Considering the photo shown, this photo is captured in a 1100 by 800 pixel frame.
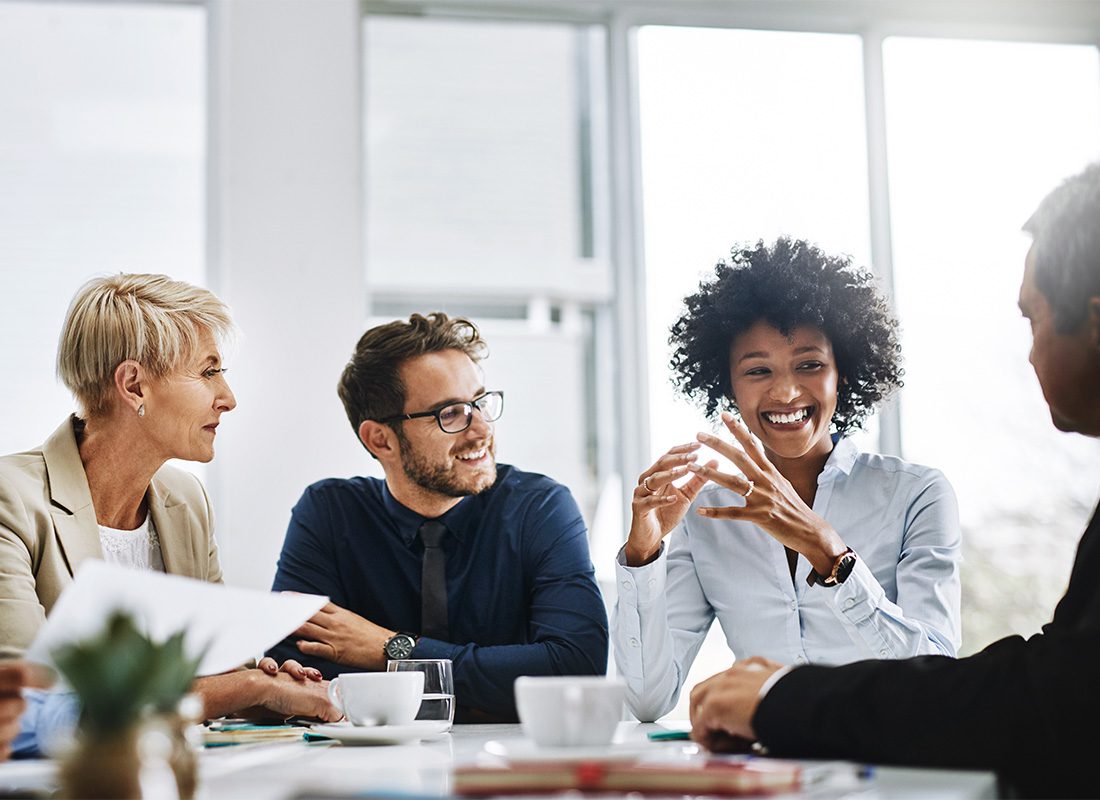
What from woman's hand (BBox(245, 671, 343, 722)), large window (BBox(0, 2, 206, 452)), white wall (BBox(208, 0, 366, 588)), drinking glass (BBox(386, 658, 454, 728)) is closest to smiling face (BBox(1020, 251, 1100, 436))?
drinking glass (BBox(386, 658, 454, 728))

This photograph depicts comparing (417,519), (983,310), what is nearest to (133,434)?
(417,519)

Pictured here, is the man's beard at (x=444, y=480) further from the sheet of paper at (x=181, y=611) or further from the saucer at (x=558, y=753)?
the saucer at (x=558, y=753)

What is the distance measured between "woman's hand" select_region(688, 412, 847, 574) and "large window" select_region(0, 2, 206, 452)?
1907 millimetres

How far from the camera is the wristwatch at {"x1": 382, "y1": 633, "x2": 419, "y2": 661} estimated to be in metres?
2.13

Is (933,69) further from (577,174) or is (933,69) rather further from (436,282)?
(436,282)

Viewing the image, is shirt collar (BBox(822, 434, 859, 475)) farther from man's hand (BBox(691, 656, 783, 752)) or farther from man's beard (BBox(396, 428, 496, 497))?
man's hand (BBox(691, 656, 783, 752))

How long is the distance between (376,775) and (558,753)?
18 cm

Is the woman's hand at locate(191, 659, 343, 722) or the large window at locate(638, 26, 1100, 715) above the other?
the large window at locate(638, 26, 1100, 715)

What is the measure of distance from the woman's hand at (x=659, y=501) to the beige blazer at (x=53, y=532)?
0.94 m

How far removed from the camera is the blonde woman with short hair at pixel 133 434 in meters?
2.13

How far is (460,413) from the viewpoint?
253 cm

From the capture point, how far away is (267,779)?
43.8 inches

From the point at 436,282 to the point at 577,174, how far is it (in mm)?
594

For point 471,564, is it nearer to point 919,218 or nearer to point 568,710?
point 568,710
